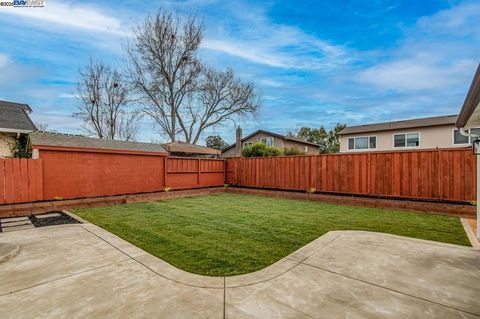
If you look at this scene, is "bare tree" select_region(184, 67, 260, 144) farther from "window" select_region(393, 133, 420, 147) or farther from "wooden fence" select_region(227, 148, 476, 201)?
"window" select_region(393, 133, 420, 147)

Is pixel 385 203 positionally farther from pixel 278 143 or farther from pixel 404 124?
pixel 278 143

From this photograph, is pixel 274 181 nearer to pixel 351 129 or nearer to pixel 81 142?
pixel 81 142

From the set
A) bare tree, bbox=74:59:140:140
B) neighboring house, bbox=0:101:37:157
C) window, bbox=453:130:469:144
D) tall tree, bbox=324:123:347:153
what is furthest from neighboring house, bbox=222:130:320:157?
neighboring house, bbox=0:101:37:157

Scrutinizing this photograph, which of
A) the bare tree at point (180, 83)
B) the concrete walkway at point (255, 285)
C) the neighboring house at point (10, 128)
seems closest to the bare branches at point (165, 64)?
the bare tree at point (180, 83)

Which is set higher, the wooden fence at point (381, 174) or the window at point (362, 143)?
the window at point (362, 143)

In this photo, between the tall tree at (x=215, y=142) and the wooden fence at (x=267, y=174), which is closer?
the wooden fence at (x=267, y=174)

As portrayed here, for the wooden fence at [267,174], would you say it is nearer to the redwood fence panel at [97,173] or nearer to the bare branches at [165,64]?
the redwood fence panel at [97,173]

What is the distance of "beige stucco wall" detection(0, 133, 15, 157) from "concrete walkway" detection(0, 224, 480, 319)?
25.8 feet

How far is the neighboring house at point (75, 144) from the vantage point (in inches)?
263

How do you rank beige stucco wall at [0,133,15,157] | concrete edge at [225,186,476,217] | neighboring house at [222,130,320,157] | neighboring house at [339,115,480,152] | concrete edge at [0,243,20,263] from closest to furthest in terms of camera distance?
concrete edge at [0,243,20,263] → concrete edge at [225,186,476,217] → beige stucco wall at [0,133,15,157] → neighboring house at [339,115,480,152] → neighboring house at [222,130,320,157]

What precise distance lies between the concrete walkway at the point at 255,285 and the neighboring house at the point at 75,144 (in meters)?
4.32

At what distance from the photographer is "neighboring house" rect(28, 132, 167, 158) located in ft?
21.9

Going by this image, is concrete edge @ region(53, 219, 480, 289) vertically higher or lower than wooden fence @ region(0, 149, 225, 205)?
lower

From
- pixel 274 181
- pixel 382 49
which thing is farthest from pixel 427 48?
pixel 274 181
